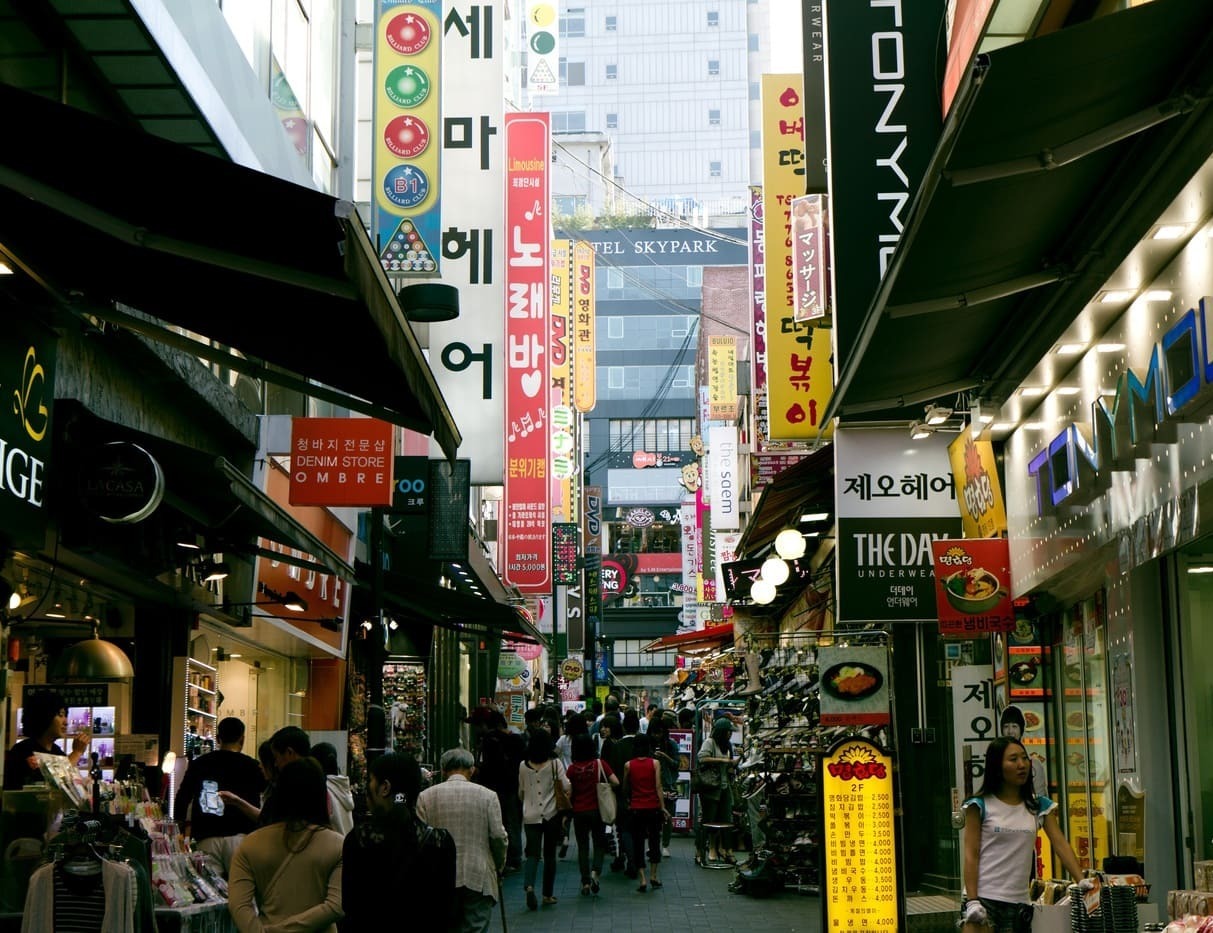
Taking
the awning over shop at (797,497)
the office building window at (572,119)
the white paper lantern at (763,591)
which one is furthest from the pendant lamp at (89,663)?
the office building window at (572,119)

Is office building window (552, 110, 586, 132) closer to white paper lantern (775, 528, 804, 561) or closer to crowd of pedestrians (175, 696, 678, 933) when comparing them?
crowd of pedestrians (175, 696, 678, 933)

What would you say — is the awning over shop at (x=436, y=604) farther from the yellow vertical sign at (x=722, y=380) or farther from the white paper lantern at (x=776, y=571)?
the yellow vertical sign at (x=722, y=380)

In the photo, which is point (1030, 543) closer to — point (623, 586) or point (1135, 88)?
point (1135, 88)

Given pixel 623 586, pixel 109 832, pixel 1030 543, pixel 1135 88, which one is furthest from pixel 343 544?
pixel 623 586

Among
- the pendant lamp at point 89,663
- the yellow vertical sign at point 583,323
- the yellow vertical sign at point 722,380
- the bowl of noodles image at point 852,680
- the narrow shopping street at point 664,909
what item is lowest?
the narrow shopping street at point 664,909

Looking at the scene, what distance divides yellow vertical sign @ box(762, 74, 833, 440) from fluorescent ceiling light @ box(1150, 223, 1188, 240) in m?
9.16

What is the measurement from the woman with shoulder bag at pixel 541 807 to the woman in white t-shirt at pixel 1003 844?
27.7 feet

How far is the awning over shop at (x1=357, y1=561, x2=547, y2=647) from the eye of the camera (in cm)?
1939

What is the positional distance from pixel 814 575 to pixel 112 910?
53.9ft

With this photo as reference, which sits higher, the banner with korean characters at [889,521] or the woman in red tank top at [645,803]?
the banner with korean characters at [889,521]

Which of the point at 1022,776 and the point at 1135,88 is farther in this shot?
the point at 1022,776

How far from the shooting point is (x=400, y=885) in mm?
6543

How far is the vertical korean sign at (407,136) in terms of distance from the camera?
17.0 metres

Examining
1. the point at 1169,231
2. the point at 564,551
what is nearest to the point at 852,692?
the point at 1169,231
